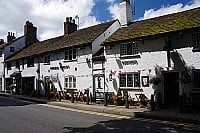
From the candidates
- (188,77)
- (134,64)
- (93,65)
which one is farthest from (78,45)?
(188,77)

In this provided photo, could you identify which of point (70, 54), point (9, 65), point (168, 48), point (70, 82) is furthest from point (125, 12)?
point (9, 65)

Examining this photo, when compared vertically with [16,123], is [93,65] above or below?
above

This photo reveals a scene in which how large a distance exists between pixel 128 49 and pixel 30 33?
2562 cm

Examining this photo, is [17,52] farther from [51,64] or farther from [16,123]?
[16,123]

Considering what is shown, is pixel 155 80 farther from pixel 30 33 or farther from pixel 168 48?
pixel 30 33

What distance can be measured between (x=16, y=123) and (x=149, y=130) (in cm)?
636

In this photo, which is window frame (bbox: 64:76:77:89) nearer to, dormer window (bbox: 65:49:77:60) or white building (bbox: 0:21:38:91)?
dormer window (bbox: 65:49:77:60)

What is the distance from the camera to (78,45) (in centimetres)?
2281

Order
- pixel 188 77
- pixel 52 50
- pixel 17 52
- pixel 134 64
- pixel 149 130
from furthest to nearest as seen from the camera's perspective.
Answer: pixel 17 52, pixel 52 50, pixel 134 64, pixel 188 77, pixel 149 130

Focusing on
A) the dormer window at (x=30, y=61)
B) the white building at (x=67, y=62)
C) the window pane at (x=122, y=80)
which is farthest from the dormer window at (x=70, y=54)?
the dormer window at (x=30, y=61)

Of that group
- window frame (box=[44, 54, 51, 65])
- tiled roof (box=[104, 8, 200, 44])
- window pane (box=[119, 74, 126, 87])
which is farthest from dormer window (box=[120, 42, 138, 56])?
window frame (box=[44, 54, 51, 65])

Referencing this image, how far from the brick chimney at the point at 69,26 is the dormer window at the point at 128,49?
43.4 feet

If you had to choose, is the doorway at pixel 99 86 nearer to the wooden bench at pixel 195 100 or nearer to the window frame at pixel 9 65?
the wooden bench at pixel 195 100

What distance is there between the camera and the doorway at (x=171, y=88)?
16.8 m
